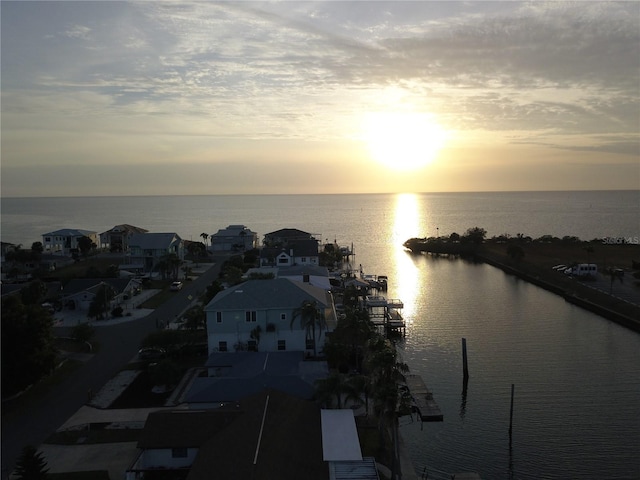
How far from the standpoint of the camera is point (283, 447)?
2152cm

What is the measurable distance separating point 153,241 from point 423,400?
6012 centimetres

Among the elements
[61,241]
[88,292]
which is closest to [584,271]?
[88,292]

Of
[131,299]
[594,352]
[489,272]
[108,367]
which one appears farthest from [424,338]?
[489,272]

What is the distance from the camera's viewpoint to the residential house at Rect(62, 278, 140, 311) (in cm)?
5538

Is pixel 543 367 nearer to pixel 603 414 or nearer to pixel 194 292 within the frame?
pixel 603 414

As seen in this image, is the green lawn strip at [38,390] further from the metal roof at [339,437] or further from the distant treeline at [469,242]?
the distant treeline at [469,242]

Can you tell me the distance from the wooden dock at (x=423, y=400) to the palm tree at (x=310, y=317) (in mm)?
7143

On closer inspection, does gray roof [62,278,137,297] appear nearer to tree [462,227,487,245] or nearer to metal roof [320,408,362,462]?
metal roof [320,408,362,462]

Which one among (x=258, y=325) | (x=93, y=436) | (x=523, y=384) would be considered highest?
(x=258, y=325)

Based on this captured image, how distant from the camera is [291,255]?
75.0 metres

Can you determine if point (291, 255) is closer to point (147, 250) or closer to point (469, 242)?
point (147, 250)

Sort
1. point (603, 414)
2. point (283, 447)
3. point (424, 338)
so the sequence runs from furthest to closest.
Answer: point (424, 338), point (603, 414), point (283, 447)

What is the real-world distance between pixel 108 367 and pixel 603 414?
107ft

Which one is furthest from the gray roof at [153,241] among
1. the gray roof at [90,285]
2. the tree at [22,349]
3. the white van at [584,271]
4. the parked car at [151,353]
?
the white van at [584,271]
